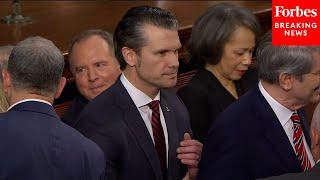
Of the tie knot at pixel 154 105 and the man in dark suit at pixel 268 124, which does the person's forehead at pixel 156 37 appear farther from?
the man in dark suit at pixel 268 124

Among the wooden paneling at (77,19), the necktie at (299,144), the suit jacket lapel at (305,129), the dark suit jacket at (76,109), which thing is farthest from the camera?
the wooden paneling at (77,19)

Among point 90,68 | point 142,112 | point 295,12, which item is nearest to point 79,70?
point 90,68

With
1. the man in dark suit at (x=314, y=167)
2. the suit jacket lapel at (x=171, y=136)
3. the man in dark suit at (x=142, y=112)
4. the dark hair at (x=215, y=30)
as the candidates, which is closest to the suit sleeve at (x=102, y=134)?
Answer: the man in dark suit at (x=142, y=112)

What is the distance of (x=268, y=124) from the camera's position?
2270mm

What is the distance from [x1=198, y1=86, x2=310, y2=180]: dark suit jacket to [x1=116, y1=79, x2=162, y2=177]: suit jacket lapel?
0.51 feet

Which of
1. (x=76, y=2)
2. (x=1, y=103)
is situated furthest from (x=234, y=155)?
(x=76, y=2)

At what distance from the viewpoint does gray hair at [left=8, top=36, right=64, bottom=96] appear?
202cm

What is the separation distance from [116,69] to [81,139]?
93 cm

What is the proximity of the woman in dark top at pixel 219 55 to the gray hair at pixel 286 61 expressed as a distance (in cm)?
67

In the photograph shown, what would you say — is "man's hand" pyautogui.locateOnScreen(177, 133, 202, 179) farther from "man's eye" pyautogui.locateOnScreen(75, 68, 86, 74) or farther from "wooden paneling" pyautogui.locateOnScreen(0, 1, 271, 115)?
"wooden paneling" pyautogui.locateOnScreen(0, 1, 271, 115)

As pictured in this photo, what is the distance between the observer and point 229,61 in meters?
3.04

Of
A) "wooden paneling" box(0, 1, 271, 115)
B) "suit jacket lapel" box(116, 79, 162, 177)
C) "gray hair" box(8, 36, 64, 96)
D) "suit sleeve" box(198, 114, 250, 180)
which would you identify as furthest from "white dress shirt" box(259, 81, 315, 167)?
"wooden paneling" box(0, 1, 271, 115)

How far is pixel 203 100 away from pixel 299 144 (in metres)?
0.65

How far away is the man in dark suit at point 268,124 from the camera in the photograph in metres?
2.21
